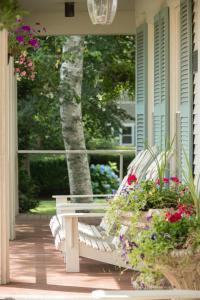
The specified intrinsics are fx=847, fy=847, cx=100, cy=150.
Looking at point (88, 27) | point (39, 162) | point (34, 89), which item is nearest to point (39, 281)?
point (88, 27)

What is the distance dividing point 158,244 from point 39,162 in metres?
13.9

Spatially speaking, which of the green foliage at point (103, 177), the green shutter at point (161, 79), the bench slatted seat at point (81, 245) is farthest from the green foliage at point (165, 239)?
the green foliage at point (103, 177)

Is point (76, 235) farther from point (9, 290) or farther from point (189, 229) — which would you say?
point (189, 229)

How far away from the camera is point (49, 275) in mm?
6555

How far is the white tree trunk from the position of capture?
14.3 m

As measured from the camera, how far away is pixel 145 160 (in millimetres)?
7746

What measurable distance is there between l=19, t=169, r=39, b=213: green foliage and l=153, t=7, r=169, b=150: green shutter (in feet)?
14.5

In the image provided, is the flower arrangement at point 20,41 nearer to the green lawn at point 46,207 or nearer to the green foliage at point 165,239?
the green foliage at point 165,239

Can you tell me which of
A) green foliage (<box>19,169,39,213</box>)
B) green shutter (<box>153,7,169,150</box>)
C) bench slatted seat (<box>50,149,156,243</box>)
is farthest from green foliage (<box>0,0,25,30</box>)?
green foliage (<box>19,169,39,213</box>)

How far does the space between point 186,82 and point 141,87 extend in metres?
2.94

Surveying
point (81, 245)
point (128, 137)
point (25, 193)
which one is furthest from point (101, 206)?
point (128, 137)

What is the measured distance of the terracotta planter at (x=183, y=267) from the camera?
Result: 4.11 metres

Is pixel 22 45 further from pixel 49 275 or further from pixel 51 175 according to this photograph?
pixel 51 175

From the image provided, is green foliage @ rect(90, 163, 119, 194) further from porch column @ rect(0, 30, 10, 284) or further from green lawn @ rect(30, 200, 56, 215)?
porch column @ rect(0, 30, 10, 284)
